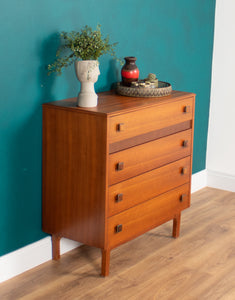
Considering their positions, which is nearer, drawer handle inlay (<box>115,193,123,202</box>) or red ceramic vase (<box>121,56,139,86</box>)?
drawer handle inlay (<box>115,193,123,202</box>)

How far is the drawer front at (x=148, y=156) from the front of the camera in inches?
95.3

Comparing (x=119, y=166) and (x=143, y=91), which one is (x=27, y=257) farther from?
(x=143, y=91)

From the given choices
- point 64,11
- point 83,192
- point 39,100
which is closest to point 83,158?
point 83,192

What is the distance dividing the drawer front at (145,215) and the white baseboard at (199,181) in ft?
2.80

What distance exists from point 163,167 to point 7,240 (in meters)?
0.92

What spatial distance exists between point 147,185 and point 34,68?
846 mm

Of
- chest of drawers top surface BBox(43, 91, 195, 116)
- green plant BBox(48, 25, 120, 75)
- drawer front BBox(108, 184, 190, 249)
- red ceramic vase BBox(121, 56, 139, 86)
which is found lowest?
drawer front BBox(108, 184, 190, 249)

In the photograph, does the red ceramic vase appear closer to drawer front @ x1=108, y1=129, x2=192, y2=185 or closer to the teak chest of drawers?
the teak chest of drawers

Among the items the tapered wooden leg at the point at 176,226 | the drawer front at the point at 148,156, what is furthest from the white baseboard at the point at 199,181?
the drawer front at the point at 148,156

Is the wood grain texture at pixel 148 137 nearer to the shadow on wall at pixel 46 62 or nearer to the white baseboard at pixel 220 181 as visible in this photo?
the shadow on wall at pixel 46 62

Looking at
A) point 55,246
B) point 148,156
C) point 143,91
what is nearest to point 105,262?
point 55,246

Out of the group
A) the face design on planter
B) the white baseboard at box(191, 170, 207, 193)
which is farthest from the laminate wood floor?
the face design on planter

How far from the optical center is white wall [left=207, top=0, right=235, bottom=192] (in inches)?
146

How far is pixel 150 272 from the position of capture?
264cm
